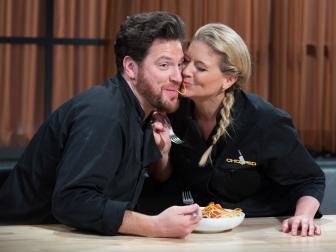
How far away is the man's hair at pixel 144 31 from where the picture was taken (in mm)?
2332

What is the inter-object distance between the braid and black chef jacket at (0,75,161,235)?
1.02ft

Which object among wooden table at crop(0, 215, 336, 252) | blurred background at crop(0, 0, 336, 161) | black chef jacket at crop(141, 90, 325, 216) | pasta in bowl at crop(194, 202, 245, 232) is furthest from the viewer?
blurred background at crop(0, 0, 336, 161)

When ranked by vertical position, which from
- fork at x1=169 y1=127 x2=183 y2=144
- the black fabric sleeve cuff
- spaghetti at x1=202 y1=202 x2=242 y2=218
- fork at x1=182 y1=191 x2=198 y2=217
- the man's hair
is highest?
the man's hair

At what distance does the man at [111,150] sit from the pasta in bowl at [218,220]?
0.36ft

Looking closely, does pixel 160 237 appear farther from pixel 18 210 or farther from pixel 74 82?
pixel 74 82

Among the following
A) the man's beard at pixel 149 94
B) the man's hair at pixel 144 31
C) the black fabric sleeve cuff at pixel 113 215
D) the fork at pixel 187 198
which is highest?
the man's hair at pixel 144 31

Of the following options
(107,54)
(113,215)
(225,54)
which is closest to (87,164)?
(113,215)

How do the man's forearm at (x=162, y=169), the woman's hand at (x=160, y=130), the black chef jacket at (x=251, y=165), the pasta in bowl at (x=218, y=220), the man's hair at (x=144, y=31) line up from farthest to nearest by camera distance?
the man's forearm at (x=162, y=169), the black chef jacket at (x=251, y=165), the woman's hand at (x=160, y=130), the man's hair at (x=144, y=31), the pasta in bowl at (x=218, y=220)

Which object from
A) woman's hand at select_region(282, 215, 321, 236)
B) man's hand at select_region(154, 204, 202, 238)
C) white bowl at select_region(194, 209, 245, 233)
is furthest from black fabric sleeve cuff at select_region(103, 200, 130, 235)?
woman's hand at select_region(282, 215, 321, 236)

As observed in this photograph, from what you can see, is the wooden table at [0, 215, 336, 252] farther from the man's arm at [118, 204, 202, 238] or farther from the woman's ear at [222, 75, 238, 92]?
the woman's ear at [222, 75, 238, 92]

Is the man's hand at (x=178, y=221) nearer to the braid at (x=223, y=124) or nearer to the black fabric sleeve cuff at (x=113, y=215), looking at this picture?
the black fabric sleeve cuff at (x=113, y=215)

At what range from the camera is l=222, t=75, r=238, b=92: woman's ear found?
268 cm

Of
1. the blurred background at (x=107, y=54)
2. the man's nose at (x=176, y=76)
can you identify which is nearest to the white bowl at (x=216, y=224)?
the man's nose at (x=176, y=76)

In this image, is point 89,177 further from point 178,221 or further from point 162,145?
point 162,145
